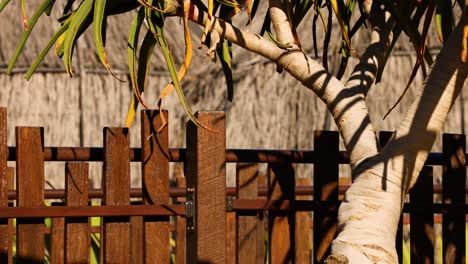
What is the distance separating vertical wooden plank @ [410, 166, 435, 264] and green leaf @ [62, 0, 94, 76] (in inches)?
58.3

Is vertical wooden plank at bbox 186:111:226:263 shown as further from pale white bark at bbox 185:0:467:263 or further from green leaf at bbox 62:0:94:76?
green leaf at bbox 62:0:94:76

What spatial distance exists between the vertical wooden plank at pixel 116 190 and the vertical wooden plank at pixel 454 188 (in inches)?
50.5

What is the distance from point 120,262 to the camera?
386 cm

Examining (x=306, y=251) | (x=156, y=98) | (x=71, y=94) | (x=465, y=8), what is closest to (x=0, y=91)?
(x=71, y=94)

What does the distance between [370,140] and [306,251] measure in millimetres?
1185

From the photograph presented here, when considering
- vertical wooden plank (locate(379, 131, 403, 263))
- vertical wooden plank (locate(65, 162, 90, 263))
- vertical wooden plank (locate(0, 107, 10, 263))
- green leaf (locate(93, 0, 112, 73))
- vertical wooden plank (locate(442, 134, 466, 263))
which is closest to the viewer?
green leaf (locate(93, 0, 112, 73))

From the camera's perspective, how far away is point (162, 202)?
395 cm

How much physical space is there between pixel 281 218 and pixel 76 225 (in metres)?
0.77

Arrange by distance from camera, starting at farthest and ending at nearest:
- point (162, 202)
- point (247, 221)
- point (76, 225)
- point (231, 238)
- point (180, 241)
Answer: point (180, 241)
point (231, 238)
point (247, 221)
point (162, 202)
point (76, 225)

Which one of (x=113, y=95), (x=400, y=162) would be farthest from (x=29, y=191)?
(x=113, y=95)

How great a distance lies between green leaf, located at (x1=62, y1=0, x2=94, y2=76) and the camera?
3.43m

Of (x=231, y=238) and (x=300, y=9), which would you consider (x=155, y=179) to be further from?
(x=300, y=9)

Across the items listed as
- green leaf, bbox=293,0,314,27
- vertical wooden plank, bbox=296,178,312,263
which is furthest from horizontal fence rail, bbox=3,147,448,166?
green leaf, bbox=293,0,314,27

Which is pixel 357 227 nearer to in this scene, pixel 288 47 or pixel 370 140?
pixel 370 140
